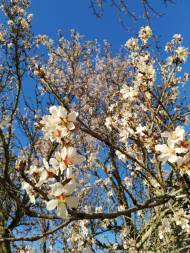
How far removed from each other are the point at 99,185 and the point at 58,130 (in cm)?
705

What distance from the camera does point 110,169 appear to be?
859cm

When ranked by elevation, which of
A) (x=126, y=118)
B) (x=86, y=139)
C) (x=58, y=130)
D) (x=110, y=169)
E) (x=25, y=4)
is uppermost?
(x=25, y=4)

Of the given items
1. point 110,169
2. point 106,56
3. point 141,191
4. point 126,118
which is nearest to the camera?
point 126,118

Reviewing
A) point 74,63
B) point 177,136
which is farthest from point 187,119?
point 74,63

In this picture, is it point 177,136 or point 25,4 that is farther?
point 25,4

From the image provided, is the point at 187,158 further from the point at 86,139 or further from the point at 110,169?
the point at 86,139

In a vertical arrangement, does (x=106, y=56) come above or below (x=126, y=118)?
above

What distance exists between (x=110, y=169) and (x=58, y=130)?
6.61m

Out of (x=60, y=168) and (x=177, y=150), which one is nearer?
(x=60, y=168)

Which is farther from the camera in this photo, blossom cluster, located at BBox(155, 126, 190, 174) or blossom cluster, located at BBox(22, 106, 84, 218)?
blossom cluster, located at BBox(155, 126, 190, 174)

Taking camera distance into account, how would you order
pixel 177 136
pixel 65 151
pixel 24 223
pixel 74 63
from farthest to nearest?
pixel 74 63, pixel 24 223, pixel 177 136, pixel 65 151

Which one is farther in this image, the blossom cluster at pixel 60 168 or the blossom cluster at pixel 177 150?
the blossom cluster at pixel 177 150

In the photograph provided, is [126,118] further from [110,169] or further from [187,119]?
[110,169]

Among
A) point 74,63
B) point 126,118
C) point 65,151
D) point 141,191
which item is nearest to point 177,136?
point 65,151
